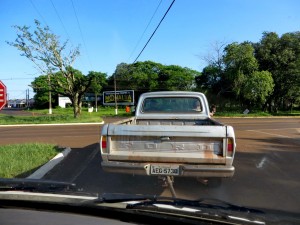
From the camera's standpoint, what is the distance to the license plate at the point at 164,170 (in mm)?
6277

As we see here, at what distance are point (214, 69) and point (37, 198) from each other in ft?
187

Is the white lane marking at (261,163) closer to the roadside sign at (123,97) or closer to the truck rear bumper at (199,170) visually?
the truck rear bumper at (199,170)

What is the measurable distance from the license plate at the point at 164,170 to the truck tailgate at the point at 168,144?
0.14 metres

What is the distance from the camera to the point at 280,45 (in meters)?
58.2

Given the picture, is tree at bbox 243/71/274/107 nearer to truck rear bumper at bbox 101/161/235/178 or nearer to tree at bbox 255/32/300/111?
tree at bbox 255/32/300/111

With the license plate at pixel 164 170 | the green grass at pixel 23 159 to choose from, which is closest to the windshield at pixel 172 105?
the green grass at pixel 23 159

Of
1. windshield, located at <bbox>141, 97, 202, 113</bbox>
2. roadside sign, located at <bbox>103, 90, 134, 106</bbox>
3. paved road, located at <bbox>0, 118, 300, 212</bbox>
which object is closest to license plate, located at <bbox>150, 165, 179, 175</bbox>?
paved road, located at <bbox>0, 118, 300, 212</bbox>

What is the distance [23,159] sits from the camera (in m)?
9.75

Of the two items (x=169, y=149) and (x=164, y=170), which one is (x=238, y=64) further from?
(x=164, y=170)

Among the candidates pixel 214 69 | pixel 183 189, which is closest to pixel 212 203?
pixel 183 189

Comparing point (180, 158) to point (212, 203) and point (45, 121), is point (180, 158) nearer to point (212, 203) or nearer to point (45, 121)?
point (212, 203)

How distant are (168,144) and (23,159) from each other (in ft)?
15.7

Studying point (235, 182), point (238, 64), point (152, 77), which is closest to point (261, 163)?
point (235, 182)

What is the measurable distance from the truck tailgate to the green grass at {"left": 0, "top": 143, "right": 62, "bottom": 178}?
2648 millimetres
